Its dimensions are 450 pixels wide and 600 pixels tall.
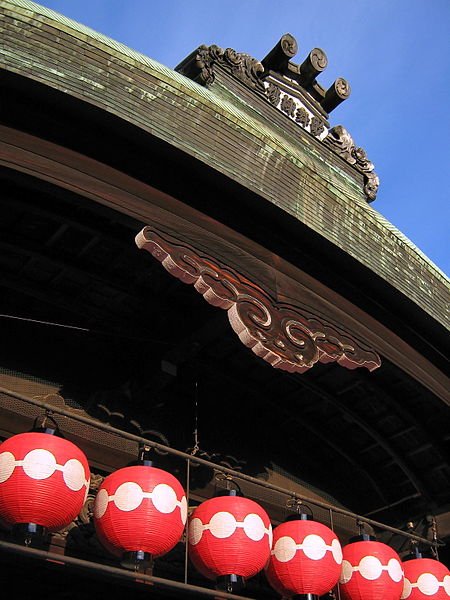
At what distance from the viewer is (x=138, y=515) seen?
16.9 feet

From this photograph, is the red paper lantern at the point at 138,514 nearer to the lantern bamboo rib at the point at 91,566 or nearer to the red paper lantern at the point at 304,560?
the lantern bamboo rib at the point at 91,566

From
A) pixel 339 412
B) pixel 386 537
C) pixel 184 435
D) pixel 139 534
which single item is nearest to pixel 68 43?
pixel 139 534

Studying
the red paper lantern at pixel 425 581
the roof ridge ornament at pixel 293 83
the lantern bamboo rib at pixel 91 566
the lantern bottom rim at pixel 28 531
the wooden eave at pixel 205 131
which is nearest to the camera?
the lantern bamboo rib at pixel 91 566

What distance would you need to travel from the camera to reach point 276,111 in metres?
10.8

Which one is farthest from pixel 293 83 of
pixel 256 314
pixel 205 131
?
pixel 256 314

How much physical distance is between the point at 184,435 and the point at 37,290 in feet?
7.16

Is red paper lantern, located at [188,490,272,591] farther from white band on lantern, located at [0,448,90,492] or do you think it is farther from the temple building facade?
white band on lantern, located at [0,448,90,492]

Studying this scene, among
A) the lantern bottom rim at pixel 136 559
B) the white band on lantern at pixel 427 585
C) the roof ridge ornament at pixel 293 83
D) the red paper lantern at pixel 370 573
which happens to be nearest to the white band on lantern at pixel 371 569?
the red paper lantern at pixel 370 573

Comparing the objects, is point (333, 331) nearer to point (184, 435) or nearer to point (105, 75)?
point (184, 435)

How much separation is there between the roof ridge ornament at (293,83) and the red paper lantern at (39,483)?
6283 millimetres

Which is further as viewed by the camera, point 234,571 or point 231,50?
point 231,50

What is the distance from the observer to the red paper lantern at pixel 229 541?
5.48m

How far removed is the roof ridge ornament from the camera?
33.9 ft

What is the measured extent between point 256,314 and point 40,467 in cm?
201
